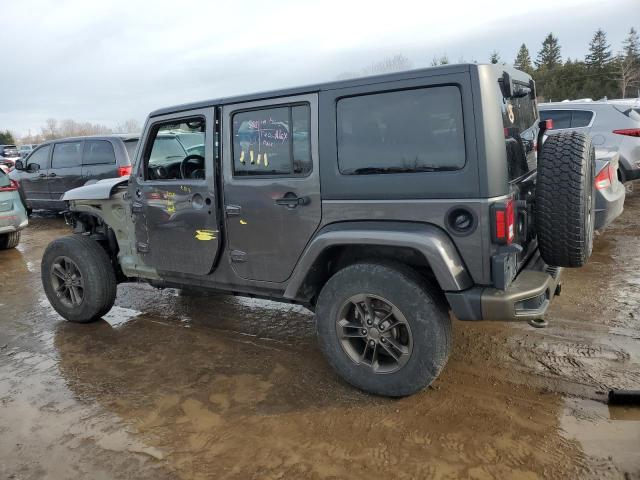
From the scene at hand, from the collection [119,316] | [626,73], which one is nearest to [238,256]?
[119,316]

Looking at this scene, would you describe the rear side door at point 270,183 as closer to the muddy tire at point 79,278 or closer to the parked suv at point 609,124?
the muddy tire at point 79,278

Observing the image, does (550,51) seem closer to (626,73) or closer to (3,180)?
(626,73)

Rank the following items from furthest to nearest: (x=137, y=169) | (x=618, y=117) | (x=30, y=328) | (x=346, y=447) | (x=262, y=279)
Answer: (x=618, y=117) < (x=30, y=328) < (x=137, y=169) < (x=262, y=279) < (x=346, y=447)

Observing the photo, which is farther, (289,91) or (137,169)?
(137,169)

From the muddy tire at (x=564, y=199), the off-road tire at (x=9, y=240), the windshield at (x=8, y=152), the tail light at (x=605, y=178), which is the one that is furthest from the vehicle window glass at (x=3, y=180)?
the windshield at (x=8, y=152)

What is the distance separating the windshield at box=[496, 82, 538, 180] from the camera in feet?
9.62

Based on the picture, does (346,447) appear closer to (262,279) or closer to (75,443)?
(262,279)

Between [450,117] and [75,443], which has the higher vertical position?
[450,117]

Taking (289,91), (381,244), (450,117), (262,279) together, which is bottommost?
(262,279)

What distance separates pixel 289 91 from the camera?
333 cm

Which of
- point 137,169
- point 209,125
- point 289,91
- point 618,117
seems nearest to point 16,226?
point 137,169

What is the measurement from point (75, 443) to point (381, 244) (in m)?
2.15

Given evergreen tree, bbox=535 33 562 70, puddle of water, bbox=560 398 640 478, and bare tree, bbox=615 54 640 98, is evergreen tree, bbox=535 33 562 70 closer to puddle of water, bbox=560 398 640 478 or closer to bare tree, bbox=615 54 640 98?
bare tree, bbox=615 54 640 98

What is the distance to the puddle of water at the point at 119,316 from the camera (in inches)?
191
